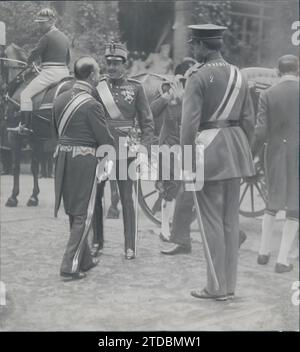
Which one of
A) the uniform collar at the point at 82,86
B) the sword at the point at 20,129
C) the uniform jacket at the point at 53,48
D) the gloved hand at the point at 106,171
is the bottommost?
the gloved hand at the point at 106,171

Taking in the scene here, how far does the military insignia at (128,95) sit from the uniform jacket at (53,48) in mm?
650

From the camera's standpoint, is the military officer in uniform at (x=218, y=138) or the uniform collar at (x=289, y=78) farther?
the uniform collar at (x=289, y=78)

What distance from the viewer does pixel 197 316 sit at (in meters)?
4.29

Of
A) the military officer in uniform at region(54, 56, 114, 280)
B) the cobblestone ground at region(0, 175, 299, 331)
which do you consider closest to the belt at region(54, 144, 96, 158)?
the military officer in uniform at region(54, 56, 114, 280)

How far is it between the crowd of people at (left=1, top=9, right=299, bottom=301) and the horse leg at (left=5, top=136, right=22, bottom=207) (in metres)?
0.24

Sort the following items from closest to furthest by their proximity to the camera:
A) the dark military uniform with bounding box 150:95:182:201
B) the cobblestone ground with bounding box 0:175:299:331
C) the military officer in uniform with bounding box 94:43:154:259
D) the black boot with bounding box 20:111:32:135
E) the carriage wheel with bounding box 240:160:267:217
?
the cobblestone ground with bounding box 0:175:299:331
the military officer in uniform with bounding box 94:43:154:259
the dark military uniform with bounding box 150:95:182:201
the black boot with bounding box 20:111:32:135
the carriage wheel with bounding box 240:160:267:217

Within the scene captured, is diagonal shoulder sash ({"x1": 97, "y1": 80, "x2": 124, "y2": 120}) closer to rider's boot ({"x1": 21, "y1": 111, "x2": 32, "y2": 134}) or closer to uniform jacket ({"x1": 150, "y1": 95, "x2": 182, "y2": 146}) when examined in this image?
uniform jacket ({"x1": 150, "y1": 95, "x2": 182, "y2": 146})

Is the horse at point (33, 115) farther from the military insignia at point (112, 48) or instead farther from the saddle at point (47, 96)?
the military insignia at point (112, 48)

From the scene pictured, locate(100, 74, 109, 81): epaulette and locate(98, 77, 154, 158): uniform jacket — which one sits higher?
locate(100, 74, 109, 81): epaulette

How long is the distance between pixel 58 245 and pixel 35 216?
534 millimetres

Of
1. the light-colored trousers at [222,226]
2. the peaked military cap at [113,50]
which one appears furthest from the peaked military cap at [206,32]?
the light-colored trousers at [222,226]

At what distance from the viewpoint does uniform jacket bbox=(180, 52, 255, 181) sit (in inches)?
168

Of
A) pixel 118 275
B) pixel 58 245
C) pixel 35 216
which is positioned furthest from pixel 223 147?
pixel 35 216

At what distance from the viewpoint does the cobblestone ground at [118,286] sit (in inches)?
166
